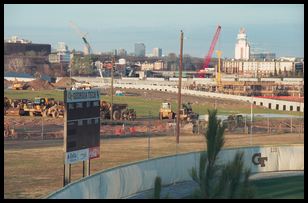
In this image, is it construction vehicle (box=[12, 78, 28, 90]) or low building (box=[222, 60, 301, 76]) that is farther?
low building (box=[222, 60, 301, 76])

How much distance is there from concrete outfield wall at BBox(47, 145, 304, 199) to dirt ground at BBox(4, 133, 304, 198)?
2.92 metres

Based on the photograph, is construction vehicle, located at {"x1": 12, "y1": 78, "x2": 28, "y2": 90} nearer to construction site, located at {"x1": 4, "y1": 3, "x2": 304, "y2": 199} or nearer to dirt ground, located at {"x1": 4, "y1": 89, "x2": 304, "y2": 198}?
construction site, located at {"x1": 4, "y1": 3, "x2": 304, "y2": 199}

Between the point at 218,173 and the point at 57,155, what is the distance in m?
16.0

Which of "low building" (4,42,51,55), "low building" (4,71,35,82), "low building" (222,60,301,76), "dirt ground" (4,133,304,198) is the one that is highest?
"low building" (4,42,51,55)

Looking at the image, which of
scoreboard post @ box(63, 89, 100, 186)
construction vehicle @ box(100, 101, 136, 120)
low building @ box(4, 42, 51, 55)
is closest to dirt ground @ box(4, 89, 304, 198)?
construction vehicle @ box(100, 101, 136, 120)

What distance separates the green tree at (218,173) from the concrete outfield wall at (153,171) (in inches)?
13.4

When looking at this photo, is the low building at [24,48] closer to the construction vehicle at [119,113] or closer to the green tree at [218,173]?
the construction vehicle at [119,113]

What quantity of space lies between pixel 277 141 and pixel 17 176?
16.9 m

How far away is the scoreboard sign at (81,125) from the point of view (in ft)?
51.5

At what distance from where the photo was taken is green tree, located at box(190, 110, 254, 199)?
10.6 meters

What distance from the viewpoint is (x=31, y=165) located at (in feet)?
76.3

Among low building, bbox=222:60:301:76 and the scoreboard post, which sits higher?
low building, bbox=222:60:301:76
